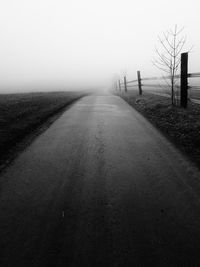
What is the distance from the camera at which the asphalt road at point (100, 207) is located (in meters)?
2.58

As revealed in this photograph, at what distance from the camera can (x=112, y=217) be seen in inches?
127

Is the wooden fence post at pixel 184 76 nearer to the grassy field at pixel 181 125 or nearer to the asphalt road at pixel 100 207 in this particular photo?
the grassy field at pixel 181 125

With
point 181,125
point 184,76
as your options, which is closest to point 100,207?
point 181,125

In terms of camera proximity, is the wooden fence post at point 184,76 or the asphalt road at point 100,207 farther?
the wooden fence post at point 184,76

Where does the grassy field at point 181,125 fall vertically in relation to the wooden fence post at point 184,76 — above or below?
below

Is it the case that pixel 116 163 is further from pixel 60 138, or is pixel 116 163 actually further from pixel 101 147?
pixel 60 138

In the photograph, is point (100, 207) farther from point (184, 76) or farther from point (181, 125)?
point (184, 76)

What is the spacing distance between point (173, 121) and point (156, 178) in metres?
4.63

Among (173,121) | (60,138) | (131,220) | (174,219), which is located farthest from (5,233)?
(173,121)

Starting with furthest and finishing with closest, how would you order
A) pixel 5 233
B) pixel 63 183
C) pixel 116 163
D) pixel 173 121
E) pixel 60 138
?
pixel 173 121
pixel 60 138
pixel 116 163
pixel 63 183
pixel 5 233

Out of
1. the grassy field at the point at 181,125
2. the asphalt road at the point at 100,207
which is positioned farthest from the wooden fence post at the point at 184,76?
the asphalt road at the point at 100,207

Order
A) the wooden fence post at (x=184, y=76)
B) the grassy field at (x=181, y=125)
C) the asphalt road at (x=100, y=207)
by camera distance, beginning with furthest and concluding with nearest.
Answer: the wooden fence post at (x=184, y=76) → the grassy field at (x=181, y=125) → the asphalt road at (x=100, y=207)

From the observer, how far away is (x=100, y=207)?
11.3 ft

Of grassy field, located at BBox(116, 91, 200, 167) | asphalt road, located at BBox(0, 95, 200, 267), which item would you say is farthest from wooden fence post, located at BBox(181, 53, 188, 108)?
asphalt road, located at BBox(0, 95, 200, 267)
